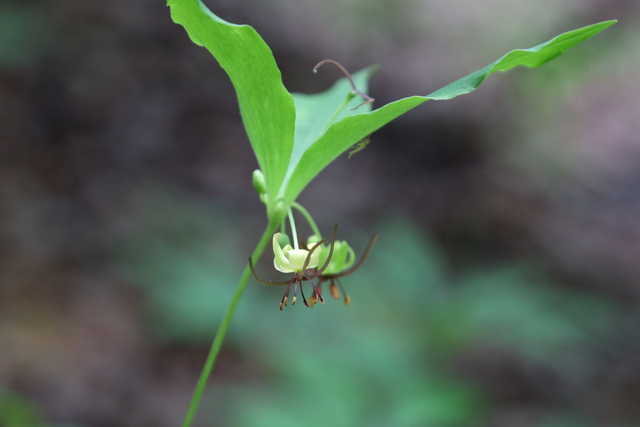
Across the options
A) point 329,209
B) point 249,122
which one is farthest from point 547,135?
point 249,122

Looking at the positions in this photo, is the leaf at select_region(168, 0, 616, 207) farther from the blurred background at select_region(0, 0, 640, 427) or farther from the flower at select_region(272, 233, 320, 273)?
the blurred background at select_region(0, 0, 640, 427)

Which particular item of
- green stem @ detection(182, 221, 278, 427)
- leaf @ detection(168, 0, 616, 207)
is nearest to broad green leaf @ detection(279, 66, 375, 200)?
leaf @ detection(168, 0, 616, 207)

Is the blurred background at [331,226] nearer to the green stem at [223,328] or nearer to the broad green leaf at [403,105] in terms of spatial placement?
the green stem at [223,328]

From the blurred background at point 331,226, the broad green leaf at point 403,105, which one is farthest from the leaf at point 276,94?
the blurred background at point 331,226

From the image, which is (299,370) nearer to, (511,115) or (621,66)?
(511,115)

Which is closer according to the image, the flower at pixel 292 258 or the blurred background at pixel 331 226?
the flower at pixel 292 258

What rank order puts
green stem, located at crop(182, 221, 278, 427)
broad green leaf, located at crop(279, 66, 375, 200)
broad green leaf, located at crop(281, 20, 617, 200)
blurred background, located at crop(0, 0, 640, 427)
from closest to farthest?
1. broad green leaf, located at crop(281, 20, 617, 200)
2. green stem, located at crop(182, 221, 278, 427)
3. broad green leaf, located at crop(279, 66, 375, 200)
4. blurred background, located at crop(0, 0, 640, 427)
